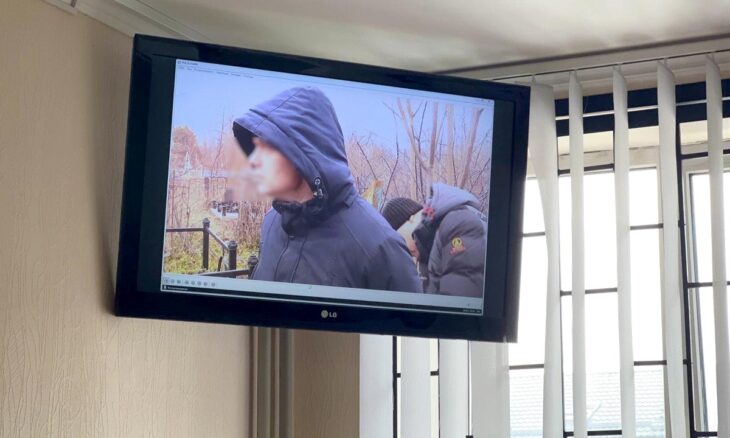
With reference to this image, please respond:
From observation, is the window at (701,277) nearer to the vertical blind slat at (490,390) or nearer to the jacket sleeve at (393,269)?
the vertical blind slat at (490,390)

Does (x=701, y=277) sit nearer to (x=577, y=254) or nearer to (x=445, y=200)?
(x=577, y=254)

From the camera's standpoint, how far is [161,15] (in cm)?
276

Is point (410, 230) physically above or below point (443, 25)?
below

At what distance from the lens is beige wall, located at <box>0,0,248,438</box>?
A: 88.6 inches

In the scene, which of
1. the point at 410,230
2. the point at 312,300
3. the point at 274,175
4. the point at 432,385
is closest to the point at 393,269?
the point at 410,230

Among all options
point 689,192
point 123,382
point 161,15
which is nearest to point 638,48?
point 689,192

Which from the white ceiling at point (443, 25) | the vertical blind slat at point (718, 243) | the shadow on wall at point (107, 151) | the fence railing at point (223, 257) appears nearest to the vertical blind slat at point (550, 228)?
the white ceiling at point (443, 25)

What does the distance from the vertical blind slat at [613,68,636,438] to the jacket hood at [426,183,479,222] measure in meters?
0.47

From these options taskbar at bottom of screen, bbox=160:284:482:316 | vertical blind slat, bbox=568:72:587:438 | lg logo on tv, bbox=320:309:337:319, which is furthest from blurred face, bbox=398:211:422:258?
vertical blind slat, bbox=568:72:587:438

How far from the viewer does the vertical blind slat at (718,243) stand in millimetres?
2682

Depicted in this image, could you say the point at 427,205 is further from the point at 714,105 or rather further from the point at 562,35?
the point at 714,105

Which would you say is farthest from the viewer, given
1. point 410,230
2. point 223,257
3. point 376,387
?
point 376,387

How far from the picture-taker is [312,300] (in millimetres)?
2572

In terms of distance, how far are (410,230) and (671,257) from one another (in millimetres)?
750
